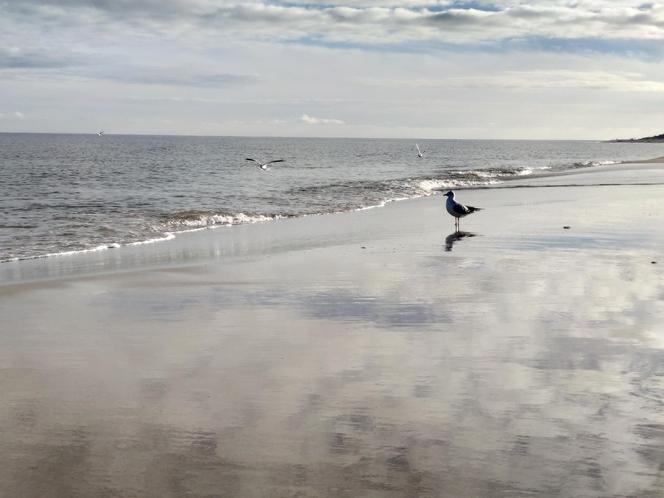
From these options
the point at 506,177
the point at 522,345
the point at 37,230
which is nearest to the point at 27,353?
the point at 522,345

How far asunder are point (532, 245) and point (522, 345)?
299 inches

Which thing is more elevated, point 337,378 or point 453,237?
point 453,237

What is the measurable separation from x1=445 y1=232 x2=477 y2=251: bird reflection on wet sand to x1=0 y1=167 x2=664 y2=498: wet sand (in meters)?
2.24

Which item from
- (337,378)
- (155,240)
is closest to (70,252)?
(155,240)

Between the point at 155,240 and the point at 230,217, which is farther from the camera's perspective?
the point at 230,217

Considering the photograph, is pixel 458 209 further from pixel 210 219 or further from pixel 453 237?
pixel 210 219

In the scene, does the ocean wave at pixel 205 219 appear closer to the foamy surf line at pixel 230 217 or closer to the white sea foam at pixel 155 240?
the foamy surf line at pixel 230 217

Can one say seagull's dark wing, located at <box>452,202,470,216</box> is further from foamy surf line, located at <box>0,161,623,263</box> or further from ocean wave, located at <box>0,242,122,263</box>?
ocean wave, located at <box>0,242,122,263</box>

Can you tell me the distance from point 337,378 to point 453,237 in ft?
34.7

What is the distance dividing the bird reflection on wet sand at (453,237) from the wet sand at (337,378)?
2.24 m

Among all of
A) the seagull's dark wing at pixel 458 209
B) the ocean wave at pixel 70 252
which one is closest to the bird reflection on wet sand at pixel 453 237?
the seagull's dark wing at pixel 458 209

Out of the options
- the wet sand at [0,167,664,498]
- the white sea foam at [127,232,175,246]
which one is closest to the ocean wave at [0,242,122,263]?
the white sea foam at [127,232,175,246]

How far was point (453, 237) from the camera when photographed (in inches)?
651

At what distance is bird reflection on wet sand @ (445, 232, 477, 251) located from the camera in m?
15.2
